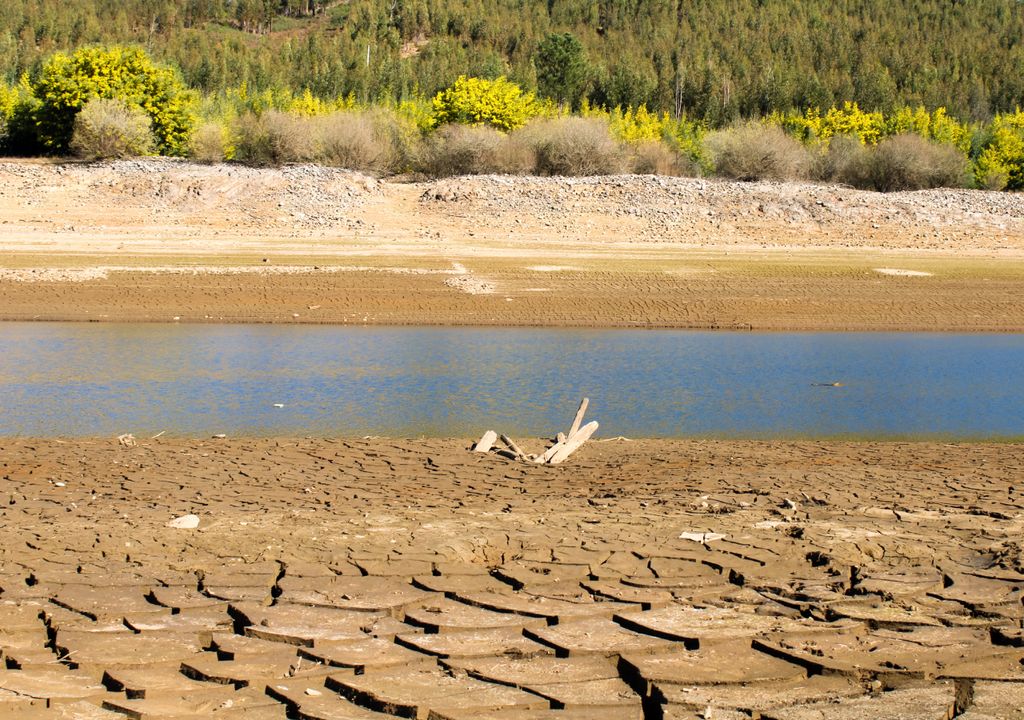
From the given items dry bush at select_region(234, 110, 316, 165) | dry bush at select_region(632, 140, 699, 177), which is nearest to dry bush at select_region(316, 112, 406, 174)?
dry bush at select_region(234, 110, 316, 165)

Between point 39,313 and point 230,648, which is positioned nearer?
point 230,648

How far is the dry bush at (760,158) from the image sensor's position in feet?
144

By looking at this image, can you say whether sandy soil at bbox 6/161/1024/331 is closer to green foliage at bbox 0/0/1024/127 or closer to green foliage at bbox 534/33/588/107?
green foliage at bbox 0/0/1024/127

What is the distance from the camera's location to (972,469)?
1151 cm

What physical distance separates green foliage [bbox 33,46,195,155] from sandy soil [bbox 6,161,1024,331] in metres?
9.13

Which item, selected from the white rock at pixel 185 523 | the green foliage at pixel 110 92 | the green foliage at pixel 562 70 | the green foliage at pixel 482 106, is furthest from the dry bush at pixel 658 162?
the green foliage at pixel 562 70

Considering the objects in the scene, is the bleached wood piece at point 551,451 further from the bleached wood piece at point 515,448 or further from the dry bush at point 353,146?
the dry bush at point 353,146

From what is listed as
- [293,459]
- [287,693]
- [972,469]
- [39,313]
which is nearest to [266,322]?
[39,313]

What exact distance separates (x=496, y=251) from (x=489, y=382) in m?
13.4

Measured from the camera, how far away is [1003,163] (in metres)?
53.2

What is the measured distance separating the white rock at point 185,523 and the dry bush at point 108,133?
36.2 meters

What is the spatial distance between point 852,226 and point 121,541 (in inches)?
1221

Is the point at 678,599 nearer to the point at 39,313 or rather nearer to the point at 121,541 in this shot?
the point at 121,541

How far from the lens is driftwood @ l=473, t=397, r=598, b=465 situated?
11.4 meters
